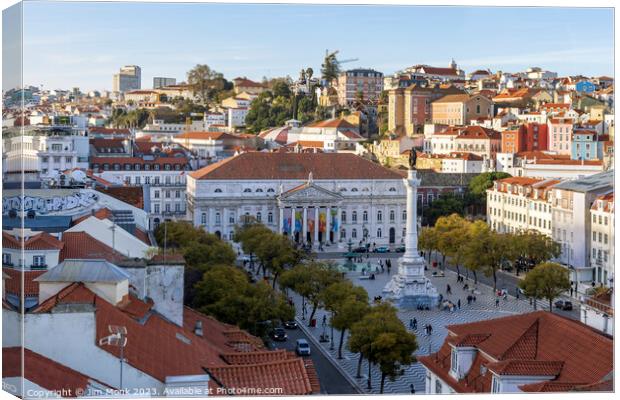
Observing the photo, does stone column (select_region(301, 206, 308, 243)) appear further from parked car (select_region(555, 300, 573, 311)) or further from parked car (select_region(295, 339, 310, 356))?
parked car (select_region(295, 339, 310, 356))

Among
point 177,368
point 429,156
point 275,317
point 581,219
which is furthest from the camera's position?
point 429,156

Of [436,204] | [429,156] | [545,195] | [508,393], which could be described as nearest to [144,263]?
[508,393]

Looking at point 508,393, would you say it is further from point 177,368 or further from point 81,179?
point 81,179

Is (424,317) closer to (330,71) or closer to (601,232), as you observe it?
(601,232)

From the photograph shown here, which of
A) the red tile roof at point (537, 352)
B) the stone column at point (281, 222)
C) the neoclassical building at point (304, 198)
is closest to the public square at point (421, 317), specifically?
the red tile roof at point (537, 352)

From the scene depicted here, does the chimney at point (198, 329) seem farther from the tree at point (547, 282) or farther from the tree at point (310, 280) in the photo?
the tree at point (547, 282)

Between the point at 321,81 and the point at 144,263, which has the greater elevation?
the point at 321,81
